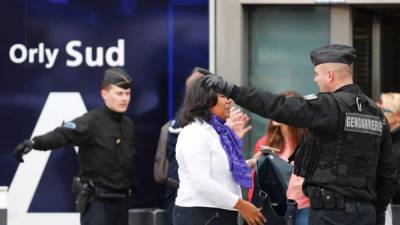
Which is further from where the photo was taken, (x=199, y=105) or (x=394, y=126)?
(x=394, y=126)

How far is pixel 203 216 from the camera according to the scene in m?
6.02

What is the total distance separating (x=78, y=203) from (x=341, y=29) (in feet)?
9.34

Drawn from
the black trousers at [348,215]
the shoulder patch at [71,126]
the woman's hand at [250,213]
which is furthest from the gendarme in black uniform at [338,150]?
the shoulder patch at [71,126]

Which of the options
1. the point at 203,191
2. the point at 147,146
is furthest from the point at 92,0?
the point at 203,191

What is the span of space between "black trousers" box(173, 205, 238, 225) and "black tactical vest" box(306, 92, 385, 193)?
26.8 inches

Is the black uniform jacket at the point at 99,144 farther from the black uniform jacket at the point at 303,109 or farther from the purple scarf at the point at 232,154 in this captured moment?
the black uniform jacket at the point at 303,109

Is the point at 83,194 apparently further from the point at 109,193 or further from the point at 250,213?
the point at 250,213

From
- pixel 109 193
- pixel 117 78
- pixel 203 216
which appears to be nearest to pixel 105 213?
pixel 109 193

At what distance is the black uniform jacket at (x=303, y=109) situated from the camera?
5305 millimetres

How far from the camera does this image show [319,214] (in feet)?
18.5

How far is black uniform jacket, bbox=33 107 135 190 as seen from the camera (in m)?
8.23

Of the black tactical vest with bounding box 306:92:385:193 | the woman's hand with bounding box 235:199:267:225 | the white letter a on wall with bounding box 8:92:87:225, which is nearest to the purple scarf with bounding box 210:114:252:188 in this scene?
the woman's hand with bounding box 235:199:267:225

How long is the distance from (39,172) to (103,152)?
115cm

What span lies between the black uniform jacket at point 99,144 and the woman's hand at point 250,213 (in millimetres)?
2428
